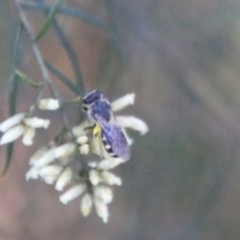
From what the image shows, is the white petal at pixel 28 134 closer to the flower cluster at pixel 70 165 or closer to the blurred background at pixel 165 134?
the flower cluster at pixel 70 165

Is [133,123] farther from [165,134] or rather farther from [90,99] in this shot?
[165,134]

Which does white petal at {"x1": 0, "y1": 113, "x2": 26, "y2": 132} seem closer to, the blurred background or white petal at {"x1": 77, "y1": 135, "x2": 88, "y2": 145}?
white petal at {"x1": 77, "y1": 135, "x2": 88, "y2": 145}

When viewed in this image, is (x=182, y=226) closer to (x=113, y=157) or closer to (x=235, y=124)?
(x=235, y=124)

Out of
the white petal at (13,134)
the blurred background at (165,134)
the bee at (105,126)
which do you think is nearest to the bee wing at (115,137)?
the bee at (105,126)

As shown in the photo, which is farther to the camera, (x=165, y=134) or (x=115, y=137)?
(x=165, y=134)

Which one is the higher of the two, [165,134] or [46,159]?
[165,134]

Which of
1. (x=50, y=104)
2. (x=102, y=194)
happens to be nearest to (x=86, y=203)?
(x=102, y=194)

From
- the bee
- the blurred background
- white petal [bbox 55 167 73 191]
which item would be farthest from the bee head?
the blurred background
